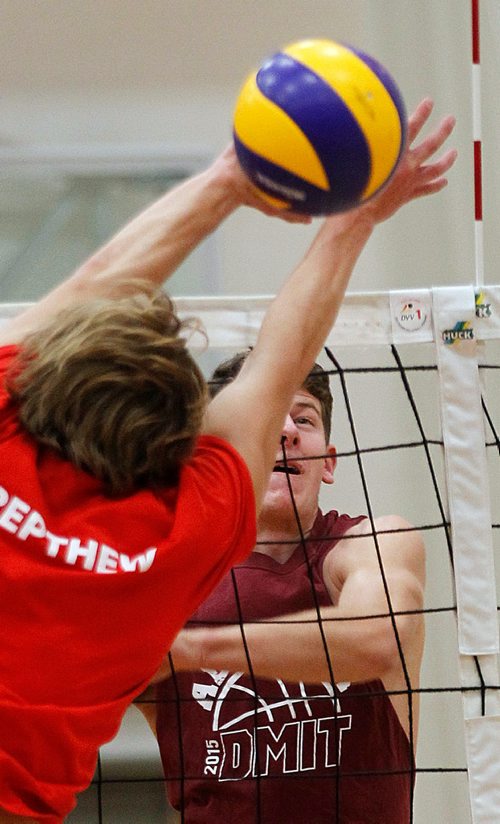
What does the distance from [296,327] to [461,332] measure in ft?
2.26

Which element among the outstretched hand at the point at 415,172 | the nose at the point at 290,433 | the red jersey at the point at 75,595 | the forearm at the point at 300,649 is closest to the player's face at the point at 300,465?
the nose at the point at 290,433

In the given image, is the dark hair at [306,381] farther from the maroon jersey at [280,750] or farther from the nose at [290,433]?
the maroon jersey at [280,750]

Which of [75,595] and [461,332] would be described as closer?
[75,595]

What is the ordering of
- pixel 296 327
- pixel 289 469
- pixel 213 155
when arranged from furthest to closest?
pixel 213 155 → pixel 289 469 → pixel 296 327

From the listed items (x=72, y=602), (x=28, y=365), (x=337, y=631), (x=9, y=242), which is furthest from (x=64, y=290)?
(x=9, y=242)

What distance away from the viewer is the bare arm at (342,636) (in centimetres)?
192

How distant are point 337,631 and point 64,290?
34.7 inches

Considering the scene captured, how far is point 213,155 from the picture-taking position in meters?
3.86

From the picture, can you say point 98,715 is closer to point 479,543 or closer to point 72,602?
point 72,602

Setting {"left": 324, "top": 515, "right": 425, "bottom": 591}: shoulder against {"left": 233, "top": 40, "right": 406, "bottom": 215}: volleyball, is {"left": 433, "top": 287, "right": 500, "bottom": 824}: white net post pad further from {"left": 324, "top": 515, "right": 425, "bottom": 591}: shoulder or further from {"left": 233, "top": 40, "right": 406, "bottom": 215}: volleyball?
{"left": 233, "top": 40, "right": 406, "bottom": 215}: volleyball

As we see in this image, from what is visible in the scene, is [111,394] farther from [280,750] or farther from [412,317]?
[280,750]

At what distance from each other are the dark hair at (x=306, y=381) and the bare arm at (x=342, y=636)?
347 mm

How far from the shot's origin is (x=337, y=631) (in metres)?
1.97


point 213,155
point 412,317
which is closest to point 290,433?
point 412,317
